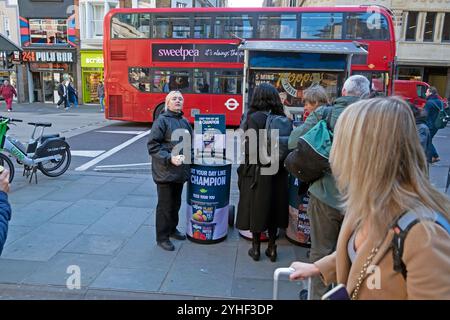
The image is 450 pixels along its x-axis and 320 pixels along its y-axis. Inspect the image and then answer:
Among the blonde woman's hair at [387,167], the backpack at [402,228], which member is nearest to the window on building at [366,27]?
the blonde woman's hair at [387,167]

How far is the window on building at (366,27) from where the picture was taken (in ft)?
37.8

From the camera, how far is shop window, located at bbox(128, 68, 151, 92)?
45.6 feet

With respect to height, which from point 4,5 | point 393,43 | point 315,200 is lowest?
point 315,200

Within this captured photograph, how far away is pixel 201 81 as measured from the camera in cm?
1348

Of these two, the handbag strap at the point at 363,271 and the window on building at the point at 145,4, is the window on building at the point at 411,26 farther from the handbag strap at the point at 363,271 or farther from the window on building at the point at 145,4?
the handbag strap at the point at 363,271

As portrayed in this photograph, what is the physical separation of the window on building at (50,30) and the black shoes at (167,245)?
85.1ft

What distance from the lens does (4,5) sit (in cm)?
2592

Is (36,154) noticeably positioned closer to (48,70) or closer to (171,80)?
(171,80)

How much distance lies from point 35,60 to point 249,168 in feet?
88.7

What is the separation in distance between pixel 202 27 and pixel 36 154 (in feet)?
27.2

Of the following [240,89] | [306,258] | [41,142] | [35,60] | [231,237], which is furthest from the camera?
[35,60]
